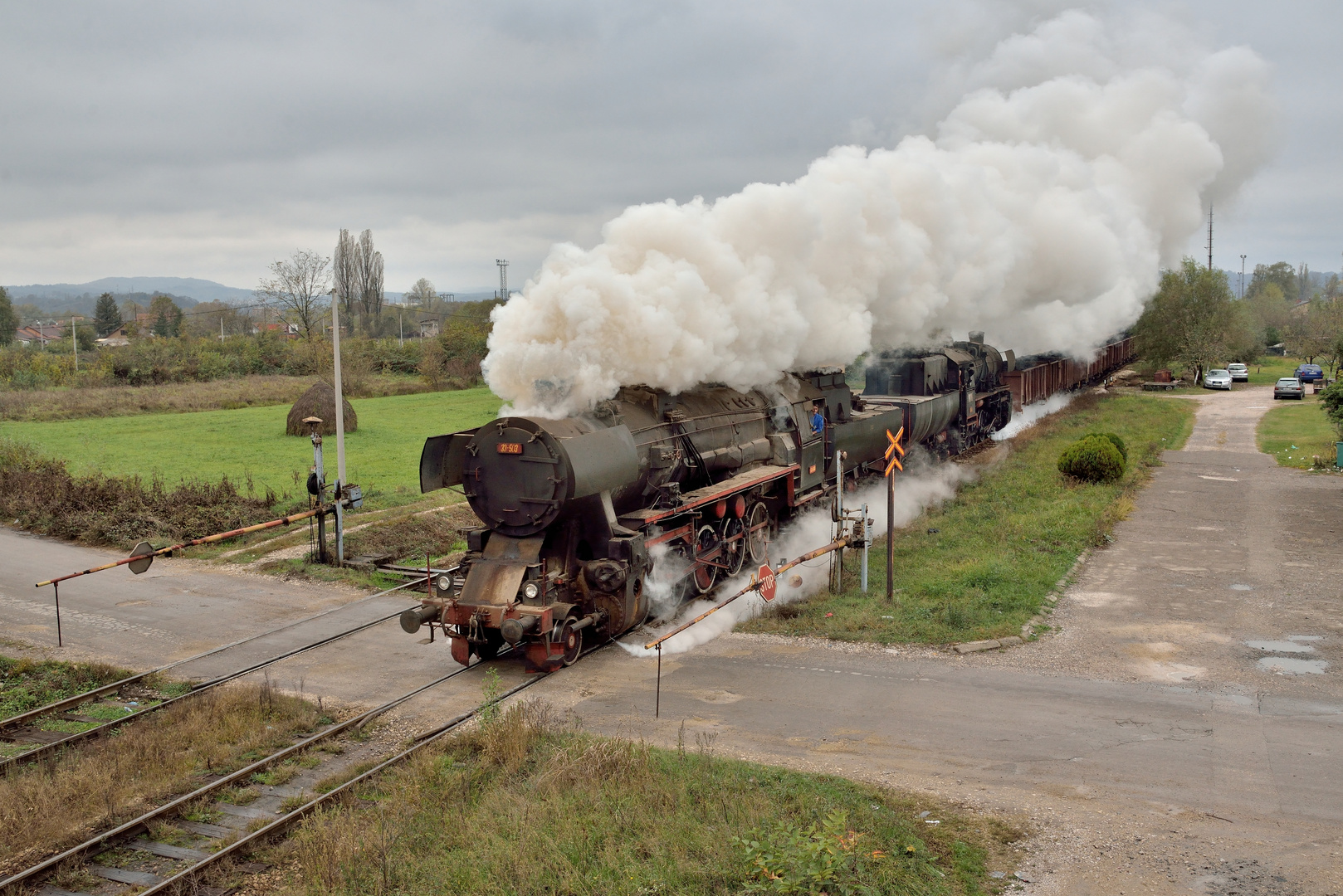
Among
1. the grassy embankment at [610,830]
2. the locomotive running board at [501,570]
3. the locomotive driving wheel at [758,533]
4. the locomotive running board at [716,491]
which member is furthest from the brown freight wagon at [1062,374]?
the grassy embankment at [610,830]

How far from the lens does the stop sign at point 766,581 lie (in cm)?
1192

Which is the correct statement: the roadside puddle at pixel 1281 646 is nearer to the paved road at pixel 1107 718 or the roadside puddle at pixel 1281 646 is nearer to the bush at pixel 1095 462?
the paved road at pixel 1107 718

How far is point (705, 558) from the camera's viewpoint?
13008 millimetres

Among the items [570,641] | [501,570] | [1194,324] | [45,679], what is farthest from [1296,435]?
[45,679]

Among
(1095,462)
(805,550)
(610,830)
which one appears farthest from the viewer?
(1095,462)

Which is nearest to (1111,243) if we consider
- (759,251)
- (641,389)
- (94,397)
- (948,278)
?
(948,278)

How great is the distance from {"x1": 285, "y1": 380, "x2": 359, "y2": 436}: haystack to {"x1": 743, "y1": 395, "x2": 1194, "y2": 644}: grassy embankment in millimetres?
21275

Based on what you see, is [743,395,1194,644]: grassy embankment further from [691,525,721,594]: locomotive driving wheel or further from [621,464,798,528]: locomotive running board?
[621,464,798,528]: locomotive running board

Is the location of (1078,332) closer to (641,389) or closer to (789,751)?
(641,389)

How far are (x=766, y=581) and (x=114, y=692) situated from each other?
7799 millimetres

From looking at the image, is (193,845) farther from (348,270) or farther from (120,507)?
(348,270)

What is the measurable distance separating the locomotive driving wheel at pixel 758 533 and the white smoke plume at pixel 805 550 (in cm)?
29

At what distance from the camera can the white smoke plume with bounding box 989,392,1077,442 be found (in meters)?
31.8

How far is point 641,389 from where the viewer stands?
41.4ft
